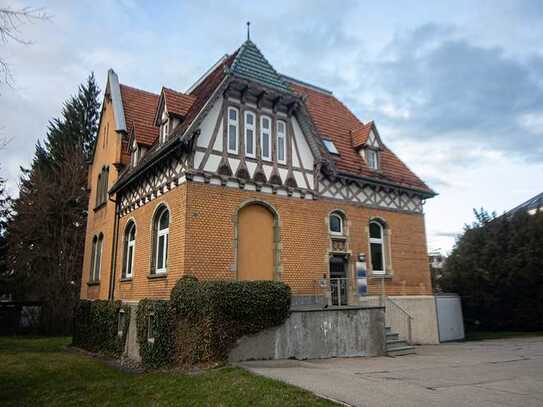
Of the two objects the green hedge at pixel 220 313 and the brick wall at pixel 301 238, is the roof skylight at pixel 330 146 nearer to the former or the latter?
the brick wall at pixel 301 238

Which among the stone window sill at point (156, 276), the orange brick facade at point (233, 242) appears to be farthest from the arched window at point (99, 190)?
the stone window sill at point (156, 276)

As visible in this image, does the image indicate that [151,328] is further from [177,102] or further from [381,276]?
[381,276]

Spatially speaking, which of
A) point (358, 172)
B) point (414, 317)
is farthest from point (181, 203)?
point (414, 317)

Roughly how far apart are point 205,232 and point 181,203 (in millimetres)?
1176

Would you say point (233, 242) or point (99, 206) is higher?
point (99, 206)

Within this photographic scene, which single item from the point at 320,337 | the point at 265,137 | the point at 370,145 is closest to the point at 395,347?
the point at 320,337

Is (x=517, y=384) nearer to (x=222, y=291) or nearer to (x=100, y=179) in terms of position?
(x=222, y=291)

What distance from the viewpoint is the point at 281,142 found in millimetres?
15898

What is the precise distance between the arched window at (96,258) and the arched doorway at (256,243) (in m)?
9.40

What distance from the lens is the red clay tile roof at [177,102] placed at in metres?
15.6

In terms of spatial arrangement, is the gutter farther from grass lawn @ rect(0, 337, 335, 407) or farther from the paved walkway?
grass lawn @ rect(0, 337, 335, 407)

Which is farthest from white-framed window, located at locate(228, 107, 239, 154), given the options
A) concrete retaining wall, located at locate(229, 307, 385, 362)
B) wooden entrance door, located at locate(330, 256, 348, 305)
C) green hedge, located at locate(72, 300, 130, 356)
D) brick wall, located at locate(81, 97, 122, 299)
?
brick wall, located at locate(81, 97, 122, 299)

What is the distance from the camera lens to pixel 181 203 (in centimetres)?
1368

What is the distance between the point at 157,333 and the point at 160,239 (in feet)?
12.2
